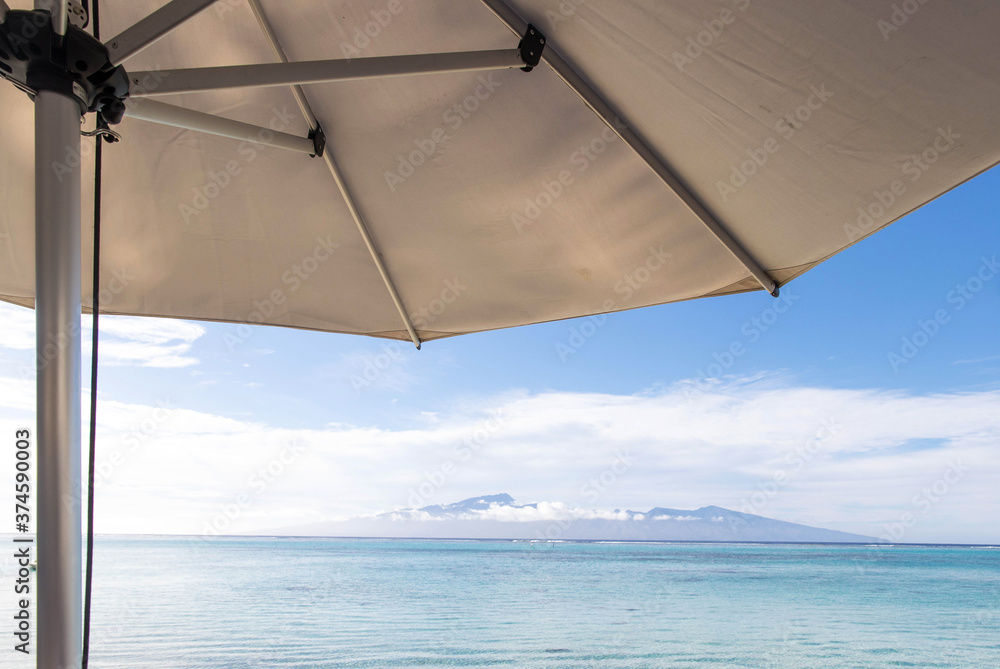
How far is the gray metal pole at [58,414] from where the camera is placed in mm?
1060

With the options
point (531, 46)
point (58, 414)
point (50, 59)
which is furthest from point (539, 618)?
point (50, 59)

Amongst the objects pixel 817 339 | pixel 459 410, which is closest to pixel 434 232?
pixel 817 339

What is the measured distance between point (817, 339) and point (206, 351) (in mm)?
37323

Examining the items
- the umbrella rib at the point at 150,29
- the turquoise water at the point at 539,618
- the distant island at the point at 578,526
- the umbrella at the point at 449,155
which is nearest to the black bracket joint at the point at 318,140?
the umbrella at the point at 449,155

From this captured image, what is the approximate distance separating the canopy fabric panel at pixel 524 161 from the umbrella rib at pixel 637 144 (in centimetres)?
2

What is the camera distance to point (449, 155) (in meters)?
2.00

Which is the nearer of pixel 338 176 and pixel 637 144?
pixel 637 144

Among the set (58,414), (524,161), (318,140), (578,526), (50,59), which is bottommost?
(578,526)

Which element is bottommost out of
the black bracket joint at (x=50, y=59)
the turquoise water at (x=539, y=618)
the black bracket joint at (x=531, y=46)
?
the turquoise water at (x=539, y=618)

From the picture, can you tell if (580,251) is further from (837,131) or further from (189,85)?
(189,85)

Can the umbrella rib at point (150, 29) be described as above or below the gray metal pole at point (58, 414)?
above

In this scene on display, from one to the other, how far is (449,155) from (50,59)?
1.03 meters

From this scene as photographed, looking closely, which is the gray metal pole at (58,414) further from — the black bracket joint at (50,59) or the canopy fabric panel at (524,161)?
the canopy fabric panel at (524,161)

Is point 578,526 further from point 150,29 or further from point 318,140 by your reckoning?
point 150,29
